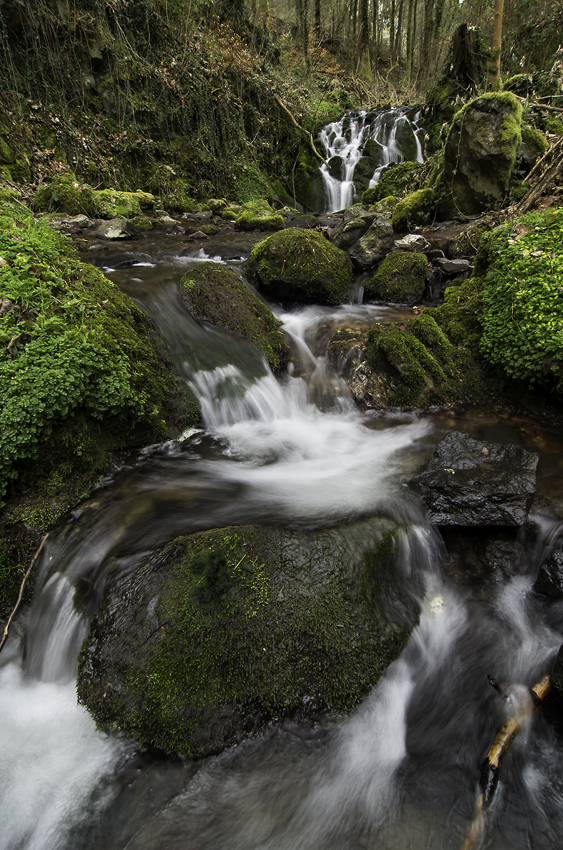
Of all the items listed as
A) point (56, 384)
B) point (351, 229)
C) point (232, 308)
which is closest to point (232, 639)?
point (56, 384)

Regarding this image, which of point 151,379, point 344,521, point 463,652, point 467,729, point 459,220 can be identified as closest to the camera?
point 467,729

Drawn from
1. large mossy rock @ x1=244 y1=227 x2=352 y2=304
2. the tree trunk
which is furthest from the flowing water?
the tree trunk

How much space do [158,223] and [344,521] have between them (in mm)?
11573

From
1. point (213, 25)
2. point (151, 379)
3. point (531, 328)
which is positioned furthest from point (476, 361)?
point (213, 25)

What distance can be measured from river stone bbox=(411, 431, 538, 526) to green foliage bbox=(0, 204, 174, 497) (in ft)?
9.84

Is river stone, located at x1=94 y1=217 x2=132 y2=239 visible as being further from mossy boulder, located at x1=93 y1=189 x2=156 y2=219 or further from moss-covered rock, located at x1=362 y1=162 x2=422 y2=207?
moss-covered rock, located at x1=362 y1=162 x2=422 y2=207

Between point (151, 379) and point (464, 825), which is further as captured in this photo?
point (151, 379)

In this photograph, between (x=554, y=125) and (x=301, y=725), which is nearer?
(x=301, y=725)

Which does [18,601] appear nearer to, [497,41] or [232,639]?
[232,639]

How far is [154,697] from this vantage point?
8.15 ft

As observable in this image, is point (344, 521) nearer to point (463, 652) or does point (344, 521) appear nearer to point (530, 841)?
point (463, 652)

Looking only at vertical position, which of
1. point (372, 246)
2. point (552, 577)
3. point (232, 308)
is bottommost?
point (552, 577)

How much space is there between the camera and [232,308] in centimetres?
622

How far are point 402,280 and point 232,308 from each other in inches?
125
